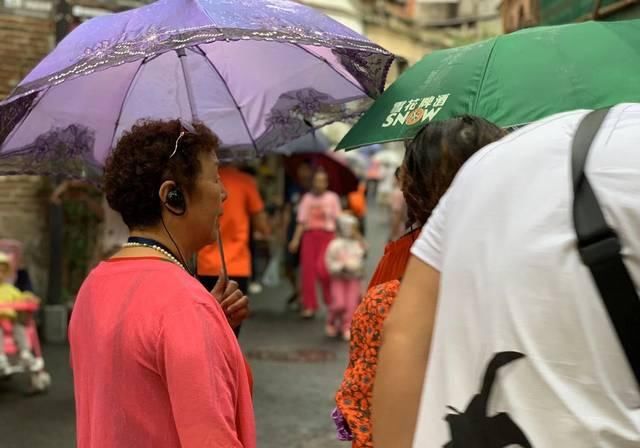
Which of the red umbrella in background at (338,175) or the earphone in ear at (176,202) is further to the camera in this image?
the red umbrella in background at (338,175)

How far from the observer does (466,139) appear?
2.19 meters

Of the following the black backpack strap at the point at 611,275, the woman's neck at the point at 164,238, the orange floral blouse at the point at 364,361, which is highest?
the black backpack strap at the point at 611,275

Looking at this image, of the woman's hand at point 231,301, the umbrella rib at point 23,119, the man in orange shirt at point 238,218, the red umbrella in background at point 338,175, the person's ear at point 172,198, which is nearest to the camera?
the person's ear at point 172,198

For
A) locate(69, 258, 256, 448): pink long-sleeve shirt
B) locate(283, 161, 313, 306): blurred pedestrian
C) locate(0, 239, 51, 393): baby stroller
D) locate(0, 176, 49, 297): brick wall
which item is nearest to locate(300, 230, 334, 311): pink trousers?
locate(283, 161, 313, 306): blurred pedestrian

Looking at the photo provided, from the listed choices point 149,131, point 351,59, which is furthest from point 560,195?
point 351,59

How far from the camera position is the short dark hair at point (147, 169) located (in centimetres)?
228

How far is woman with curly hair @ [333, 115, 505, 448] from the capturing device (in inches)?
86.3

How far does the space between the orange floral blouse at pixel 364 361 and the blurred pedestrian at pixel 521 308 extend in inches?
25.5

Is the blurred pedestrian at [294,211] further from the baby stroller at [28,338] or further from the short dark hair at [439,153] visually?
the short dark hair at [439,153]

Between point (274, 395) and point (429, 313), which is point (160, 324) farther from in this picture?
point (274, 395)

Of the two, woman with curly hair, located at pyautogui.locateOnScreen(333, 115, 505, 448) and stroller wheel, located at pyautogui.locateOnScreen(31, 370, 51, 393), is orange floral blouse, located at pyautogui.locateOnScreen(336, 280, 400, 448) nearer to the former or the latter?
woman with curly hair, located at pyautogui.locateOnScreen(333, 115, 505, 448)

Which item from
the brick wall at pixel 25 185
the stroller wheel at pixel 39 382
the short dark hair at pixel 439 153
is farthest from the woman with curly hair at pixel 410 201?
the brick wall at pixel 25 185

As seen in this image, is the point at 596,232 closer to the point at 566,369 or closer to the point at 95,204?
the point at 566,369

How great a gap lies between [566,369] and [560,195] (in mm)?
286
